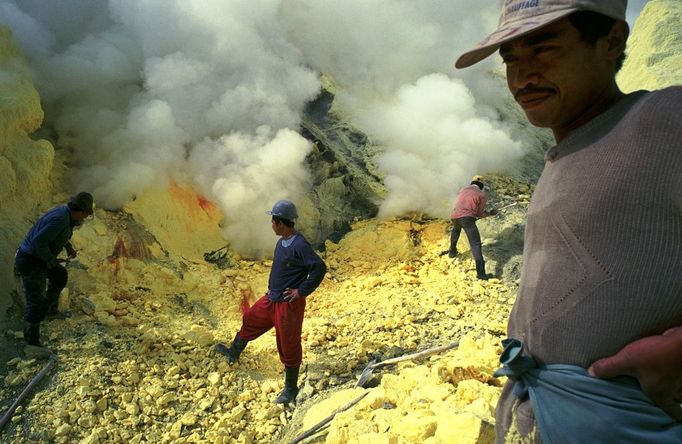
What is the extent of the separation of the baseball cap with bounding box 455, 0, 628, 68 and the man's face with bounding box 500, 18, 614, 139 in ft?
0.13

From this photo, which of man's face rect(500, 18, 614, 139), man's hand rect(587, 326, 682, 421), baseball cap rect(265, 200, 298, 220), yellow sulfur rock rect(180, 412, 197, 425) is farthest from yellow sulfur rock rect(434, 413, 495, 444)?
baseball cap rect(265, 200, 298, 220)

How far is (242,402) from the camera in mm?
3760

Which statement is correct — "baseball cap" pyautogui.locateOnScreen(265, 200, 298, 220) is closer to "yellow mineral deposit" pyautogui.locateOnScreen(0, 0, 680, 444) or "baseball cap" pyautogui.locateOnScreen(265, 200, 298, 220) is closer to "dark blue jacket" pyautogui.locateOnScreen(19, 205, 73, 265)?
"yellow mineral deposit" pyautogui.locateOnScreen(0, 0, 680, 444)

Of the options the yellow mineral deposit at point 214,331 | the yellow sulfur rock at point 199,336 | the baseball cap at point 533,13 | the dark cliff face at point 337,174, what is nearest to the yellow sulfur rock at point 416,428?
the yellow mineral deposit at point 214,331

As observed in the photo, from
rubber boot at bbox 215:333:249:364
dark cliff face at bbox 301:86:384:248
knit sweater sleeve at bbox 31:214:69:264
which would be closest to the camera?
knit sweater sleeve at bbox 31:214:69:264

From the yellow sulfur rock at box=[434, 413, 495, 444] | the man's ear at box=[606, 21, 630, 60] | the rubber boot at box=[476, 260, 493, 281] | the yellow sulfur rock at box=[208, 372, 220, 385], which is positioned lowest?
the yellow sulfur rock at box=[434, 413, 495, 444]

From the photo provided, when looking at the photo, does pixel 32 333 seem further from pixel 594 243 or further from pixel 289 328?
pixel 594 243

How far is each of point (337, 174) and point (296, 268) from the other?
14.8 feet

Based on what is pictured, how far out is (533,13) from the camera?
975mm

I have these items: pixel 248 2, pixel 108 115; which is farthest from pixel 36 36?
pixel 248 2

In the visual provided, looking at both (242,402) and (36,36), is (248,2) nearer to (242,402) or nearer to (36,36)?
(36,36)

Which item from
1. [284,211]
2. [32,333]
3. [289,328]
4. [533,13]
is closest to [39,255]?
[32,333]

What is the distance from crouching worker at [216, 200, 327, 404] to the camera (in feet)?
12.5

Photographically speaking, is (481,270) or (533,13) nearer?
(533,13)
